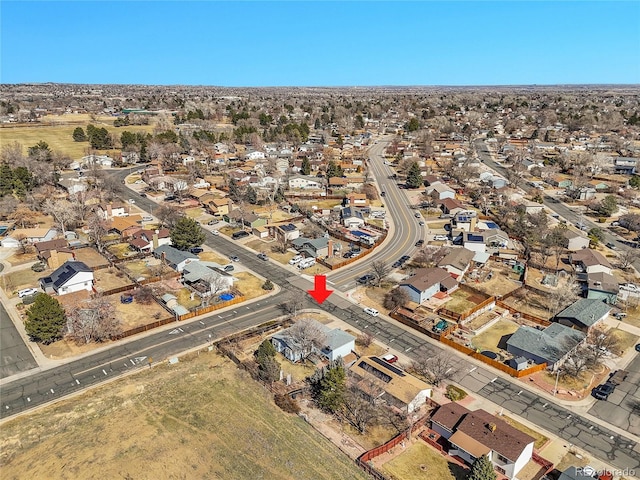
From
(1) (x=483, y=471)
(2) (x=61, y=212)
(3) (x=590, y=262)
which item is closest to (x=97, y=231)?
(2) (x=61, y=212)

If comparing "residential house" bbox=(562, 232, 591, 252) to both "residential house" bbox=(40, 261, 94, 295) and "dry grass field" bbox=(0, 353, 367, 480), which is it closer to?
"dry grass field" bbox=(0, 353, 367, 480)

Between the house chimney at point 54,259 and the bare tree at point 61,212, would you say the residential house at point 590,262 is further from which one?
the bare tree at point 61,212

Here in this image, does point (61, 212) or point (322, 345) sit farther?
point (61, 212)

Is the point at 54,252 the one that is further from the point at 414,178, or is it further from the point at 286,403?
the point at 414,178

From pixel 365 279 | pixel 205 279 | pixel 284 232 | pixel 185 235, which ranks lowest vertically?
pixel 365 279

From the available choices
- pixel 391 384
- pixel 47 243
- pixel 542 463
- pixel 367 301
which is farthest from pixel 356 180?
pixel 542 463

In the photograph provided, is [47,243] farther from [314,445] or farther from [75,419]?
[314,445]

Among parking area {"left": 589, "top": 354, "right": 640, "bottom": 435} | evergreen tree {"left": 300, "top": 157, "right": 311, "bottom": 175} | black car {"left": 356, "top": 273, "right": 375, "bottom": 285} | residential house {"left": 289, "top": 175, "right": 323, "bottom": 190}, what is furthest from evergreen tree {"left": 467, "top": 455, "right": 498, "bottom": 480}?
evergreen tree {"left": 300, "top": 157, "right": 311, "bottom": 175}

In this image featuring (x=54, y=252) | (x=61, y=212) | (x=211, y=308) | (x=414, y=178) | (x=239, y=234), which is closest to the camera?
(x=211, y=308)
